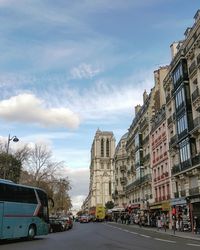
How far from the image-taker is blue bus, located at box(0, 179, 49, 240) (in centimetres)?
2292

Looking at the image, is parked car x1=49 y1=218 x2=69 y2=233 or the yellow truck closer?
parked car x1=49 y1=218 x2=69 y2=233

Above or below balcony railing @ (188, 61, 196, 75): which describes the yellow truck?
below

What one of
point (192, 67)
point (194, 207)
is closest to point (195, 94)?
point (192, 67)

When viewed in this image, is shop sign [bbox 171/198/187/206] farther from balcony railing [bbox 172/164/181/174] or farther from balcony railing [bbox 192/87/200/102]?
balcony railing [bbox 192/87/200/102]

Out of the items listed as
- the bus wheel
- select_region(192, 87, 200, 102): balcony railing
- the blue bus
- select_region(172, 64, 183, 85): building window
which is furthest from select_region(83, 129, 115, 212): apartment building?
the bus wheel

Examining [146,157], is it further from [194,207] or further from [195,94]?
[195,94]

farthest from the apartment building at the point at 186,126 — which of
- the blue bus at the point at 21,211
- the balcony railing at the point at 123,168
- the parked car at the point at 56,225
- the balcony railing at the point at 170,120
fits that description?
the balcony railing at the point at 123,168

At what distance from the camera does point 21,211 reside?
24.5 m

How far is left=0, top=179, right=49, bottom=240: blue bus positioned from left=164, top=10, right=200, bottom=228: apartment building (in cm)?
1783

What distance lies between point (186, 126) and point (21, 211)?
23.8 metres

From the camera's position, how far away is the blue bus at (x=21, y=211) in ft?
75.2

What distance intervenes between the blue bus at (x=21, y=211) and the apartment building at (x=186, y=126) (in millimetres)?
17833

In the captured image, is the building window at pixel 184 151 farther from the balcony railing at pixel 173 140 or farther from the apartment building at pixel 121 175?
the apartment building at pixel 121 175

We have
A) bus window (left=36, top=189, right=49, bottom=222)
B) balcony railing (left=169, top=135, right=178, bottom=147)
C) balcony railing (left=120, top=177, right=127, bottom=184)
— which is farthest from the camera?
balcony railing (left=120, top=177, right=127, bottom=184)
